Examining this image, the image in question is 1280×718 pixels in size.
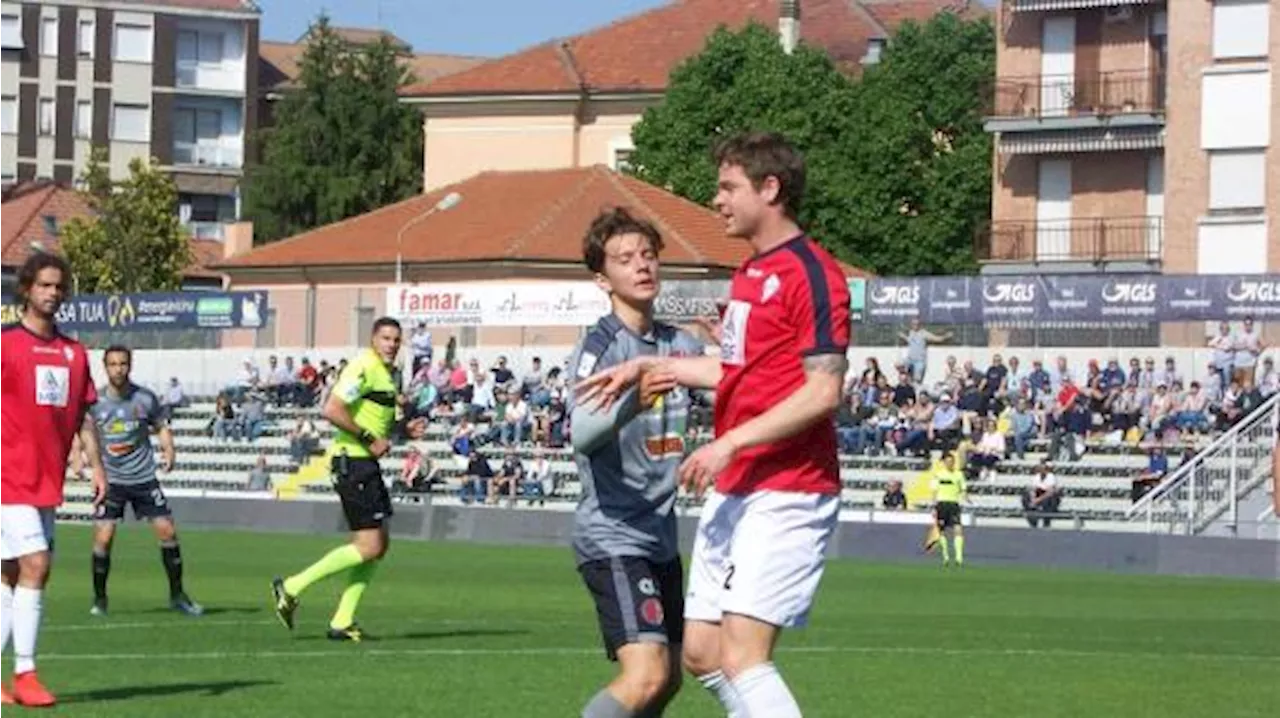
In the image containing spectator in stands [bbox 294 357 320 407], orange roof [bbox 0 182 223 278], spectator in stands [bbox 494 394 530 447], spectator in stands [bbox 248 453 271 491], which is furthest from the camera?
orange roof [bbox 0 182 223 278]

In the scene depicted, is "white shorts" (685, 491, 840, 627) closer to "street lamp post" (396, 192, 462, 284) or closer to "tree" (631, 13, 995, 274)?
"street lamp post" (396, 192, 462, 284)

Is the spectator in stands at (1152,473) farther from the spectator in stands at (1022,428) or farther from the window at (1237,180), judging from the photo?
the window at (1237,180)

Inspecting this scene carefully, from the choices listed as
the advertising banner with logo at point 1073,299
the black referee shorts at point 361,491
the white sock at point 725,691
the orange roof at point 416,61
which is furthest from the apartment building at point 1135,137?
the orange roof at point 416,61

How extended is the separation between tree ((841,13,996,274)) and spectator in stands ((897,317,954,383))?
99.6 ft

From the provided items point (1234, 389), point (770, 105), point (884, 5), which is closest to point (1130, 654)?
point (1234, 389)

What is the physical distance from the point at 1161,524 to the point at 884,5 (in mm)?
73641

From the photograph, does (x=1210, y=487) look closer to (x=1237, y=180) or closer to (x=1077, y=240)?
(x=1237, y=180)

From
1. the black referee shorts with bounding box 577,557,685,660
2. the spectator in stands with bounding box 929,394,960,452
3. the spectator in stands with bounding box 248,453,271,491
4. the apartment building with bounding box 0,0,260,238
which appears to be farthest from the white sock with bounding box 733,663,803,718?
the apartment building with bounding box 0,0,260,238

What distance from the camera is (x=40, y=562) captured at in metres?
16.2

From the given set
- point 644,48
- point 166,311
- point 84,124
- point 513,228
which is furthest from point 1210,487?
point 84,124

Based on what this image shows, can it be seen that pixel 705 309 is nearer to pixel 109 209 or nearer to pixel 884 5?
pixel 109 209

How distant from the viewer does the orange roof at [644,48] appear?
10250 centimetres

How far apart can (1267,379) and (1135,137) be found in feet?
76.7

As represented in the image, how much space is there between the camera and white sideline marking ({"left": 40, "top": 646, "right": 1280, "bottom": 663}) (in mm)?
20031
